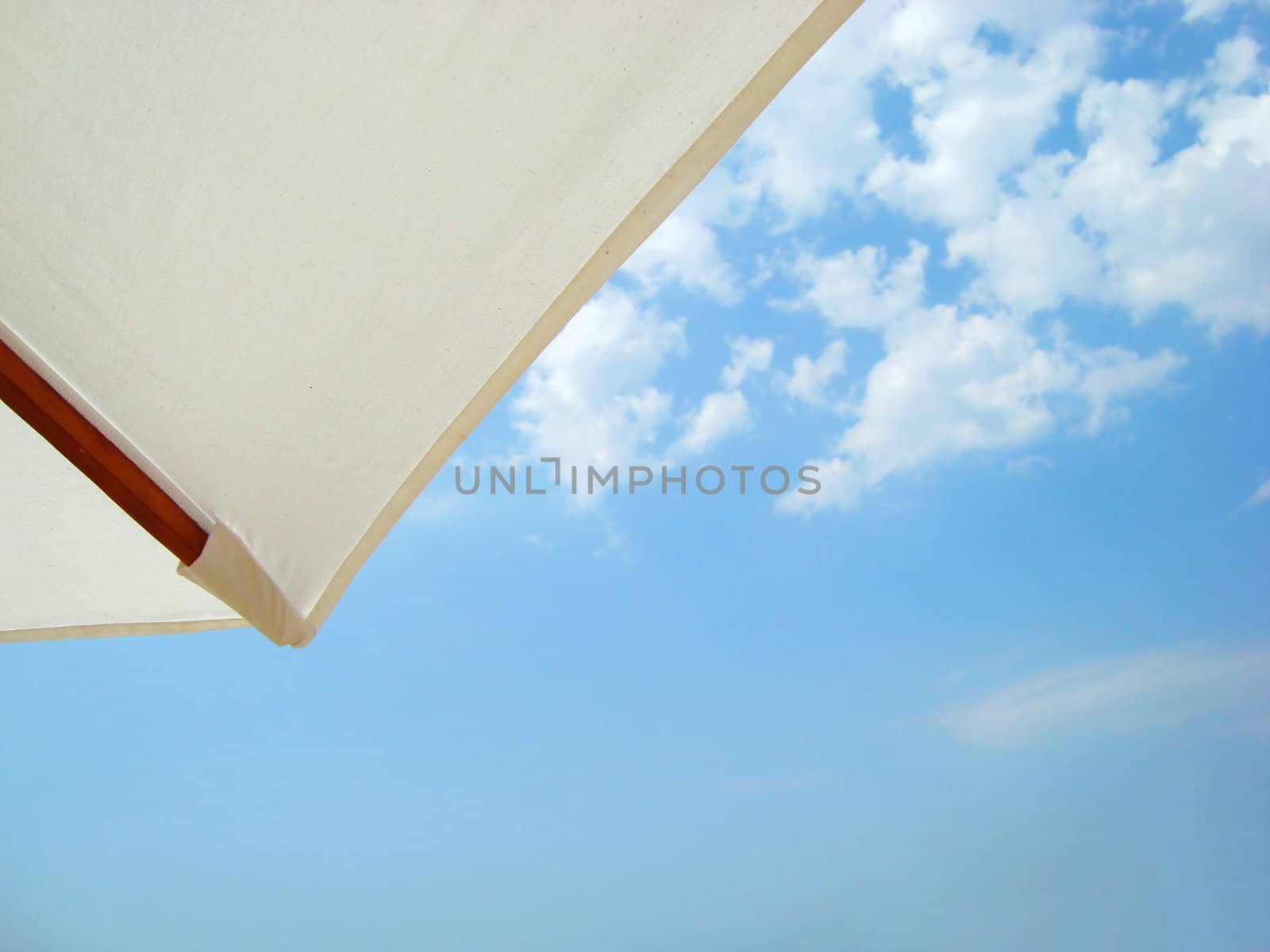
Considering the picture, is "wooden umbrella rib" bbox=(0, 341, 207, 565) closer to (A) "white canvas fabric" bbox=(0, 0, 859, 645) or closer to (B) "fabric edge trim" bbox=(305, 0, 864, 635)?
(A) "white canvas fabric" bbox=(0, 0, 859, 645)

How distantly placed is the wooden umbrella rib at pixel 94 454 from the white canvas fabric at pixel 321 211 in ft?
0.09

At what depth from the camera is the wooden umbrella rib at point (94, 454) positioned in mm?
1177

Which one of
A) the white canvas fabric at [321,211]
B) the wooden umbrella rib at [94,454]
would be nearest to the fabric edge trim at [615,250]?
the white canvas fabric at [321,211]

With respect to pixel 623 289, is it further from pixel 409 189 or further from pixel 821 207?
pixel 409 189

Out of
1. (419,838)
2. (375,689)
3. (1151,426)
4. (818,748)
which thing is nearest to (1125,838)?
(818,748)

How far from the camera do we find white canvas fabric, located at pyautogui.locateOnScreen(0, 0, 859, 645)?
101cm

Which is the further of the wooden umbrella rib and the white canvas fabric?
the wooden umbrella rib

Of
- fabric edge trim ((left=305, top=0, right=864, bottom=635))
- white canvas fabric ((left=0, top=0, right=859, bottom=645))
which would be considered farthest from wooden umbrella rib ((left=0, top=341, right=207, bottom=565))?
fabric edge trim ((left=305, top=0, right=864, bottom=635))

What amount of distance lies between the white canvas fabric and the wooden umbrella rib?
3 centimetres

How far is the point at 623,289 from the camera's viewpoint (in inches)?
462

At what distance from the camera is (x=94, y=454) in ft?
3.94

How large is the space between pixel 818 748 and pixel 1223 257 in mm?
8330

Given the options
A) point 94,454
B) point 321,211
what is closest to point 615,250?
point 321,211

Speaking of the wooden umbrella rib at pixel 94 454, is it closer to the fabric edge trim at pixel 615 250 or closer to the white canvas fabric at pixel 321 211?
the white canvas fabric at pixel 321 211
